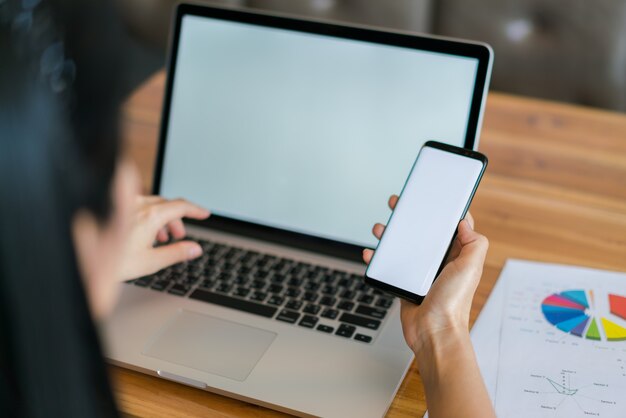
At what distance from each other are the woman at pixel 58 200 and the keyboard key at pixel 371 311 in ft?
1.23

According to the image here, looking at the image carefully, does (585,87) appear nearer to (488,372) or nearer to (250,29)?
(250,29)

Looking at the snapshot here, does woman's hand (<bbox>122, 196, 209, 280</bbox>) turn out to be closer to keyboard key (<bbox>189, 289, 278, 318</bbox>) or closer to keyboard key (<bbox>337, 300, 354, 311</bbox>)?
keyboard key (<bbox>189, 289, 278, 318</bbox>)

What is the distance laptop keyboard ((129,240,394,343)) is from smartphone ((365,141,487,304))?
66mm

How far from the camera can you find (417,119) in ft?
2.81

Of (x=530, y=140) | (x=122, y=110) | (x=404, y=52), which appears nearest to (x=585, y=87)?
(x=530, y=140)

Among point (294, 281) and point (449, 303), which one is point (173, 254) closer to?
point (294, 281)

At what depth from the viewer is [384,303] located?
0.80 m

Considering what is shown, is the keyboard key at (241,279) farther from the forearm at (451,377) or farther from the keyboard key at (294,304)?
the forearm at (451,377)

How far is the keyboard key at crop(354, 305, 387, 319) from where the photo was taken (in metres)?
0.79

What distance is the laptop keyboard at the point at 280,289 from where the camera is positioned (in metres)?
0.78

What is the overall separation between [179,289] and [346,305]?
19 centimetres

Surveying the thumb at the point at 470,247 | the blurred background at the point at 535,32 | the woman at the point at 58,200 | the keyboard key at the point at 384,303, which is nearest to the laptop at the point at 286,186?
the keyboard key at the point at 384,303

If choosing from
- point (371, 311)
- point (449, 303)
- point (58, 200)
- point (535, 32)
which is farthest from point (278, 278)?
point (535, 32)

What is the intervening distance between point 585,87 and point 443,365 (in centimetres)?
120
